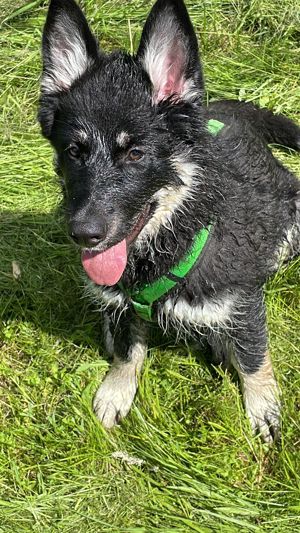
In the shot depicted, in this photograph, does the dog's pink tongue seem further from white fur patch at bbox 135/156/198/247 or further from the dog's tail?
the dog's tail

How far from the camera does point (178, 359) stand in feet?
12.9

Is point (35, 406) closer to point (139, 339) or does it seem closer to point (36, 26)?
point (139, 339)

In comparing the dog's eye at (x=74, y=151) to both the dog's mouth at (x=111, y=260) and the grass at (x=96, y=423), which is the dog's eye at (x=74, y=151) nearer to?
the dog's mouth at (x=111, y=260)

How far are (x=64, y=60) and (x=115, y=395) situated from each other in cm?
165

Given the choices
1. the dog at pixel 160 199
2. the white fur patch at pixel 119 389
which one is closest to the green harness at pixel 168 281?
the dog at pixel 160 199

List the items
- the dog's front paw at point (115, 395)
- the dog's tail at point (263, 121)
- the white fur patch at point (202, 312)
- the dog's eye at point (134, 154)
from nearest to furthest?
the dog's eye at point (134, 154), the white fur patch at point (202, 312), the dog's front paw at point (115, 395), the dog's tail at point (263, 121)

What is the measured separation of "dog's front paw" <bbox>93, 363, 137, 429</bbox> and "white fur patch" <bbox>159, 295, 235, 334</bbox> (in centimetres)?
49

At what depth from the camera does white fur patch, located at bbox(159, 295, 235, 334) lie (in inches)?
137

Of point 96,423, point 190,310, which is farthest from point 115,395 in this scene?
point 190,310

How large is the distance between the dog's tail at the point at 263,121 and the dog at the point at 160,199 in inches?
10.3

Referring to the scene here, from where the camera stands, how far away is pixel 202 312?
11.5 feet

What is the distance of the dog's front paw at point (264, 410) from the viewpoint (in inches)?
144

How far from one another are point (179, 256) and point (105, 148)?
0.63 meters

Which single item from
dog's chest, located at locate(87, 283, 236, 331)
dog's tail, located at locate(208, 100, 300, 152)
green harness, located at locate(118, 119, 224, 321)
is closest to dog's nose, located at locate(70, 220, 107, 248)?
green harness, located at locate(118, 119, 224, 321)
